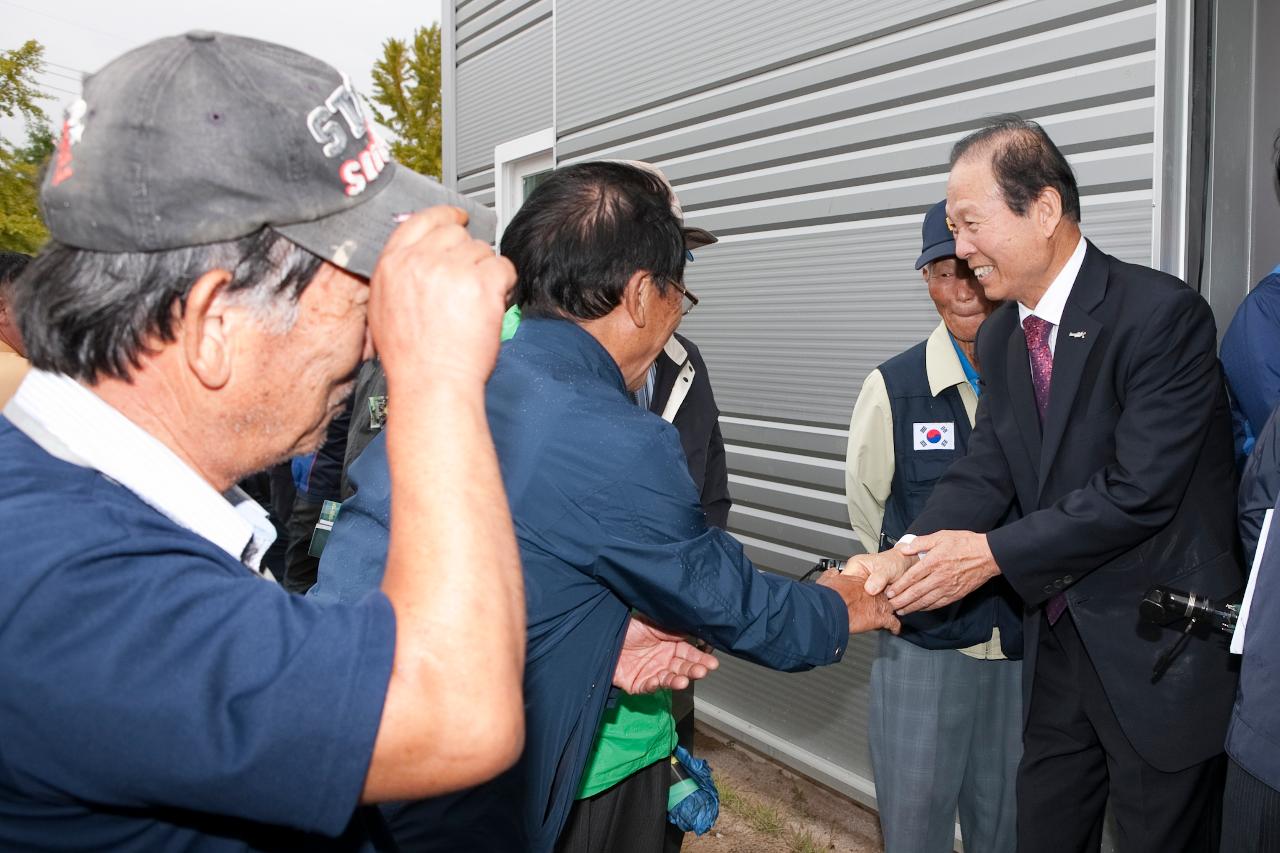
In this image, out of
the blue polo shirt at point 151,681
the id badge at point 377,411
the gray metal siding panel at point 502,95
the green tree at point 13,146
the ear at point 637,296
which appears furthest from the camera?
the green tree at point 13,146

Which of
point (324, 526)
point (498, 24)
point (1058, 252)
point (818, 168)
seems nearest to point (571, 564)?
point (1058, 252)

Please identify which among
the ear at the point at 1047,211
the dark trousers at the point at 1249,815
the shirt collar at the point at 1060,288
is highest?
the ear at the point at 1047,211

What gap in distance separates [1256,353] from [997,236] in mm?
784

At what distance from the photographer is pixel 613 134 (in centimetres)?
605

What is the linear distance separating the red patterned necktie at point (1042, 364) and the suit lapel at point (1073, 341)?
0.35 ft

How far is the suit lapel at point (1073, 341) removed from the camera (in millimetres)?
2832

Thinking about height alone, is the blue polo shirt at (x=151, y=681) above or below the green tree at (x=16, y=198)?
below

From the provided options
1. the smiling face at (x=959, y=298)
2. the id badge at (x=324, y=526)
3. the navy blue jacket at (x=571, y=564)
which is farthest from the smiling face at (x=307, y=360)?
the id badge at (x=324, y=526)

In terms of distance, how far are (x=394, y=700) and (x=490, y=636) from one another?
0.34ft

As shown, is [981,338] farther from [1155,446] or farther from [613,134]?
[613,134]

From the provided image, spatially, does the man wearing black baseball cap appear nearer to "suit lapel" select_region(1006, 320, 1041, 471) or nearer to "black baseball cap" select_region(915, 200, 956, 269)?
"suit lapel" select_region(1006, 320, 1041, 471)

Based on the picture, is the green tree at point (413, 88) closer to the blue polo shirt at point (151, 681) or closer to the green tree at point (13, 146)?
the green tree at point (13, 146)

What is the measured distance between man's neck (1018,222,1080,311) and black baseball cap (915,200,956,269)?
1.83 ft

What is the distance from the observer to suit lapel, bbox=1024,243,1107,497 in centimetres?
283
